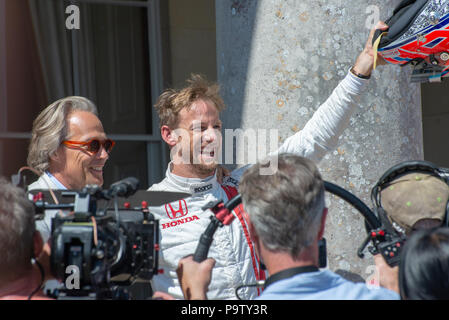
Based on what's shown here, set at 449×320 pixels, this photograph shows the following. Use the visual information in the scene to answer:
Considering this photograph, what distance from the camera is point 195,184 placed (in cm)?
293

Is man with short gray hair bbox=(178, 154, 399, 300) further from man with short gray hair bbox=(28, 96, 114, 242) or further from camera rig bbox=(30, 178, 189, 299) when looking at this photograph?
man with short gray hair bbox=(28, 96, 114, 242)

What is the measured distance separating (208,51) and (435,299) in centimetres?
455

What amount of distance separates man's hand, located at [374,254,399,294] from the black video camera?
723 mm

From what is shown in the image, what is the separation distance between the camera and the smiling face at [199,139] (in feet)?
9.64

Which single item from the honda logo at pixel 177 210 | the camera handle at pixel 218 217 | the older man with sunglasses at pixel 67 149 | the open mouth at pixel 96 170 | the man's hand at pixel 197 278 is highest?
the older man with sunglasses at pixel 67 149

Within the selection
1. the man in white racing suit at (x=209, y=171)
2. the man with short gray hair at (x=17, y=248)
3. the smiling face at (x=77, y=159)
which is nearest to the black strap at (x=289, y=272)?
the man with short gray hair at (x=17, y=248)

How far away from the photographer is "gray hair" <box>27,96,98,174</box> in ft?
9.17

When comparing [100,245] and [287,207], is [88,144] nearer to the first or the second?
[100,245]

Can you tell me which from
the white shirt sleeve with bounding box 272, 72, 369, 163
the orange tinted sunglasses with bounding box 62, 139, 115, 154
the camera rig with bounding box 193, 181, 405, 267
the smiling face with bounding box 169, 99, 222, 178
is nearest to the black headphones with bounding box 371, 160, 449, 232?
the camera rig with bounding box 193, 181, 405, 267

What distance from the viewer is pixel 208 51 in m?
5.97

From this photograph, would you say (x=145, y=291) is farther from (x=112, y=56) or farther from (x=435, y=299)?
(x=435, y=299)

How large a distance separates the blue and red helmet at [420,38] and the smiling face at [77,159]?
51.4 inches

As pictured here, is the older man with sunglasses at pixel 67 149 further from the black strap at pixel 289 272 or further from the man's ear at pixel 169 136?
the black strap at pixel 289 272

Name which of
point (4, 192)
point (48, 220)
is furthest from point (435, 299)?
point (48, 220)
